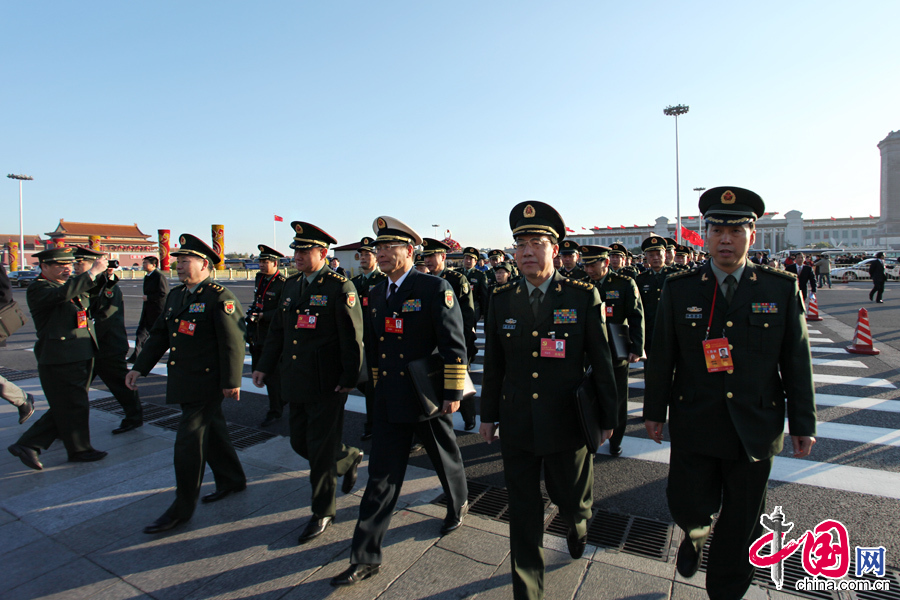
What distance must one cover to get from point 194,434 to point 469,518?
214cm

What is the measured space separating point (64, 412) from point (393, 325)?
3712mm

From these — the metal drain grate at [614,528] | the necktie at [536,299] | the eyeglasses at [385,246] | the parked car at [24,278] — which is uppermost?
the parked car at [24,278]

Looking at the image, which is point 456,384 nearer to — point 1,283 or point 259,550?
point 259,550

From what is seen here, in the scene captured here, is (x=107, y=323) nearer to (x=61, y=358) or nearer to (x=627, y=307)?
(x=61, y=358)

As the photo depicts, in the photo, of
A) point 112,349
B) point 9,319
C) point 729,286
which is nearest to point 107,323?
point 112,349

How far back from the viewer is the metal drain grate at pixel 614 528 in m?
3.26

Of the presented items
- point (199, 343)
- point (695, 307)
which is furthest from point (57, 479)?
point (695, 307)

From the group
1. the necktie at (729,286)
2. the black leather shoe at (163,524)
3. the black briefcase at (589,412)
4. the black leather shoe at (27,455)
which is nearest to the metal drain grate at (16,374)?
the black leather shoe at (27,455)

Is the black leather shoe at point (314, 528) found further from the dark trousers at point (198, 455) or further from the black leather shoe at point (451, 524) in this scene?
the dark trousers at point (198, 455)

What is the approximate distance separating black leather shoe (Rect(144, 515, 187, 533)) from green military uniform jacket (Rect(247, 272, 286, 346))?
303 cm

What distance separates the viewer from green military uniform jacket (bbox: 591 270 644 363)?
18.1 feet

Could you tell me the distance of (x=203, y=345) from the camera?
392 centimetres

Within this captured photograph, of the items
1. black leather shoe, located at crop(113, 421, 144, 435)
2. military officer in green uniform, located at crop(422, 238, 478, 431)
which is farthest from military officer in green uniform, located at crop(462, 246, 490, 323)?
black leather shoe, located at crop(113, 421, 144, 435)

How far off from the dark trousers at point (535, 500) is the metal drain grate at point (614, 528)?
0.93 feet
